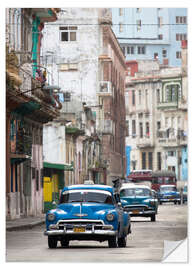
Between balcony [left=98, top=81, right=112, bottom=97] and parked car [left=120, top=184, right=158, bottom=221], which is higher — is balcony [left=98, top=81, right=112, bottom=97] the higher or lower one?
the higher one

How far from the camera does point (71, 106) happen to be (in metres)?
77.0

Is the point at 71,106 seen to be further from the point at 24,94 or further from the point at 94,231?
the point at 94,231

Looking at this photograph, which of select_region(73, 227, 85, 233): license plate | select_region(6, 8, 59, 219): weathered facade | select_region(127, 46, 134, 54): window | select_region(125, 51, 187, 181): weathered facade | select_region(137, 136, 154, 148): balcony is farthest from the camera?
select_region(127, 46, 134, 54): window

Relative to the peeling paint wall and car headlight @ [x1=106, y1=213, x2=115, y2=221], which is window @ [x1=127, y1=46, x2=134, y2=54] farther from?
car headlight @ [x1=106, y1=213, x2=115, y2=221]

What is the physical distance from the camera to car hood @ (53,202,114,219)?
22.6 meters

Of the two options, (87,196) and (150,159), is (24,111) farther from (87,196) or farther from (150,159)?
(150,159)

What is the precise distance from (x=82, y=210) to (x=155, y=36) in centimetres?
11967

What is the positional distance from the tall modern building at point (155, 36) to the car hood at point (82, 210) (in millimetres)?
115051

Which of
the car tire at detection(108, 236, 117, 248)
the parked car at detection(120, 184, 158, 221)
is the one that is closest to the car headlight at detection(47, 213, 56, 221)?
the car tire at detection(108, 236, 117, 248)

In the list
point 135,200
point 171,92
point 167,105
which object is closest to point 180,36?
point 171,92

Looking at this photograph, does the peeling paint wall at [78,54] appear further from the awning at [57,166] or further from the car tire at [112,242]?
the car tire at [112,242]

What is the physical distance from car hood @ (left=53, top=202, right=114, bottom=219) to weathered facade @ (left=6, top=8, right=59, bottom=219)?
15.7m

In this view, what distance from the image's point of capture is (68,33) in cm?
8681
